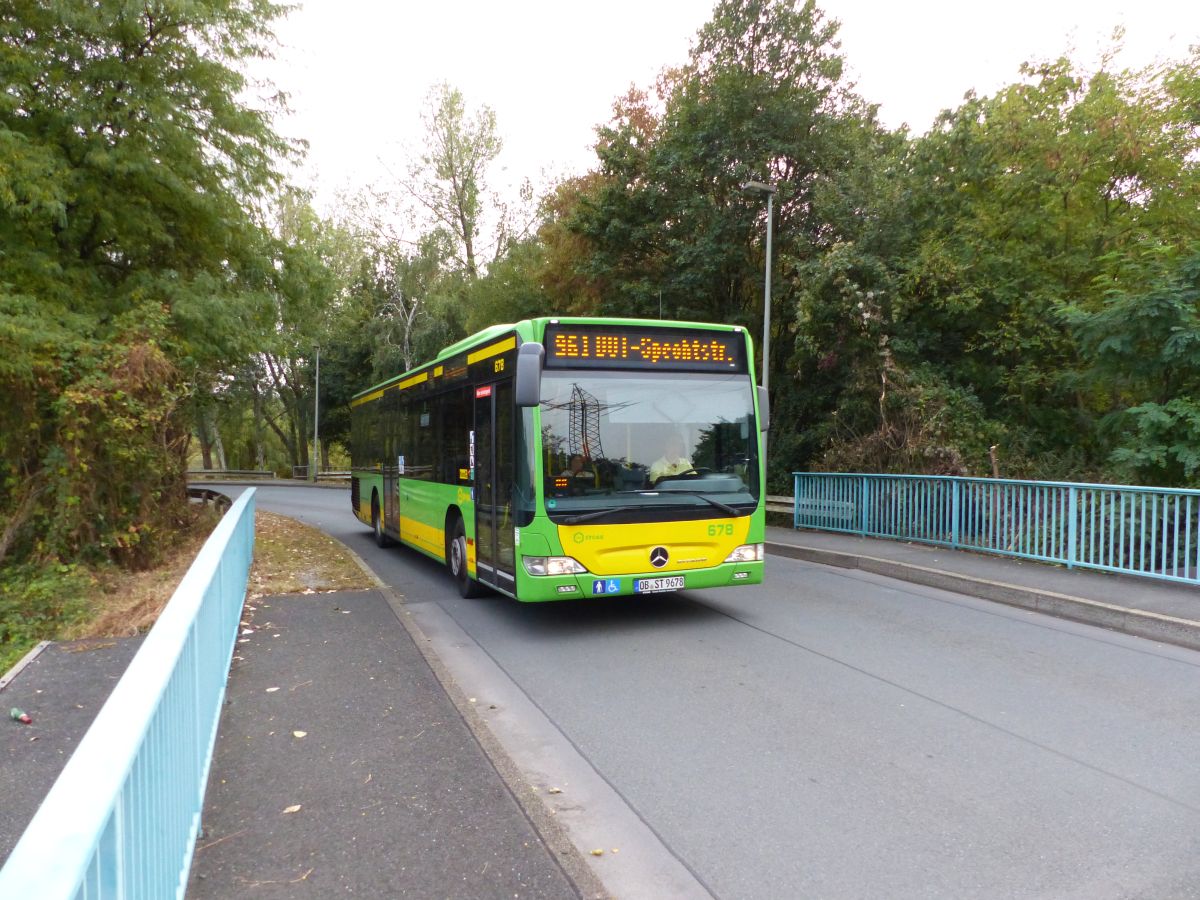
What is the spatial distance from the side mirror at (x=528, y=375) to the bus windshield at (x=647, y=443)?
37 cm

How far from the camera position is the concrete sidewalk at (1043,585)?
298 inches

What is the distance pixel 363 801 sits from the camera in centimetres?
397

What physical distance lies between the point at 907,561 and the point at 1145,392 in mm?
4921

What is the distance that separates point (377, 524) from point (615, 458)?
857 centimetres

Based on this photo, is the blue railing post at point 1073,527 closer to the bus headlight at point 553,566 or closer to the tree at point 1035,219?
the bus headlight at point 553,566

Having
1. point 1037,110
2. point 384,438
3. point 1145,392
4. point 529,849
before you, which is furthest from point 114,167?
point 1037,110

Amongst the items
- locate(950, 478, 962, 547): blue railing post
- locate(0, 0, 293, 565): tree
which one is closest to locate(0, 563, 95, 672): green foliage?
locate(0, 0, 293, 565): tree

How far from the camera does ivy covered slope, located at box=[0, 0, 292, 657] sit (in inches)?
410

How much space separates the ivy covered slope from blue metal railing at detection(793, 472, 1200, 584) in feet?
34.6

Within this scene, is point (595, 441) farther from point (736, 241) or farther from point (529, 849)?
point (736, 241)

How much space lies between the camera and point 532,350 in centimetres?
711

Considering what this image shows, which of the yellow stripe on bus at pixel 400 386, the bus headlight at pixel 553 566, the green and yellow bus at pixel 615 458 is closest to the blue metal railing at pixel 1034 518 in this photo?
the green and yellow bus at pixel 615 458

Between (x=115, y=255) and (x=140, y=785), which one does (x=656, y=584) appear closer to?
(x=140, y=785)

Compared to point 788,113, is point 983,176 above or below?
below
